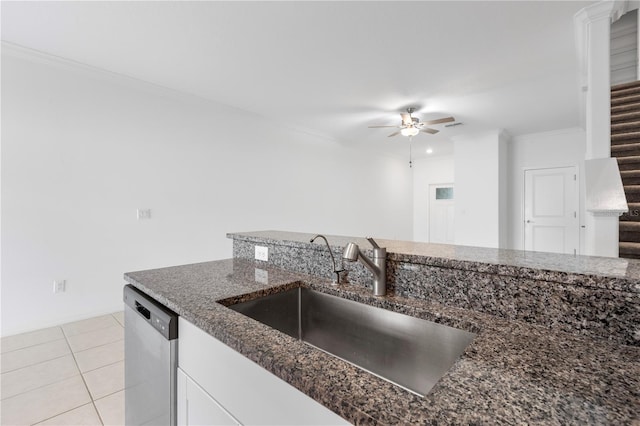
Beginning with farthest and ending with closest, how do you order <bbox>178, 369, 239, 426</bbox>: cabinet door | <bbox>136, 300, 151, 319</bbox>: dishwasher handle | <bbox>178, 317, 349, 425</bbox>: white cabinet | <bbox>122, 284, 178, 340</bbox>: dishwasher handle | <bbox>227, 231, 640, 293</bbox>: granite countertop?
1. <bbox>136, 300, 151, 319</bbox>: dishwasher handle
2. <bbox>122, 284, 178, 340</bbox>: dishwasher handle
3. <bbox>178, 369, 239, 426</bbox>: cabinet door
4. <bbox>227, 231, 640, 293</bbox>: granite countertop
5. <bbox>178, 317, 349, 425</bbox>: white cabinet

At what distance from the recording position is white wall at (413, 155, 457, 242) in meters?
7.39

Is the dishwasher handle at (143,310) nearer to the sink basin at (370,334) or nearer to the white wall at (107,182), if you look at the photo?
the sink basin at (370,334)

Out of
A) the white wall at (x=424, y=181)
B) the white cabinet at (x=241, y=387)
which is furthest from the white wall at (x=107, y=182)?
the white wall at (x=424, y=181)

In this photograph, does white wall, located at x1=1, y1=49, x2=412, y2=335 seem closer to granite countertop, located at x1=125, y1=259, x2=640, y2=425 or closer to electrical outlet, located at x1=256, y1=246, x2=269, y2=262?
electrical outlet, located at x1=256, y1=246, x2=269, y2=262

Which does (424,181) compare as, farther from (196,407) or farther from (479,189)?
(196,407)

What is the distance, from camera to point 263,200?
4.59 meters

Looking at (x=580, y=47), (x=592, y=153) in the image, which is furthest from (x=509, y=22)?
(x=592, y=153)

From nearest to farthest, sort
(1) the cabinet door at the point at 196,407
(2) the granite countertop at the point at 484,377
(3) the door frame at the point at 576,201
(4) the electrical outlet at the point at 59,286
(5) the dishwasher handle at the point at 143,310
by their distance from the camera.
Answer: (2) the granite countertop at the point at 484,377, (1) the cabinet door at the point at 196,407, (5) the dishwasher handle at the point at 143,310, (4) the electrical outlet at the point at 59,286, (3) the door frame at the point at 576,201

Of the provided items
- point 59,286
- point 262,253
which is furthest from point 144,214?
point 262,253

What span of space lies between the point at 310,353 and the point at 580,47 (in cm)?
342

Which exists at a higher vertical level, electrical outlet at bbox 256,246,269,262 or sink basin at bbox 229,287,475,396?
electrical outlet at bbox 256,246,269,262

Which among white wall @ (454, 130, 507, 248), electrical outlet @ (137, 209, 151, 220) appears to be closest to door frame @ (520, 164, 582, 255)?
white wall @ (454, 130, 507, 248)

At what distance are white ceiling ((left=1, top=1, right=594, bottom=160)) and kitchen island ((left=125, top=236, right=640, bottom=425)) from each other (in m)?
2.24

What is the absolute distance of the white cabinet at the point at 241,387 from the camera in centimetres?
58
